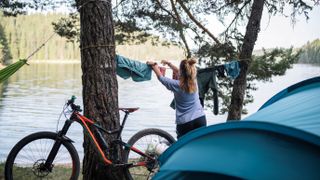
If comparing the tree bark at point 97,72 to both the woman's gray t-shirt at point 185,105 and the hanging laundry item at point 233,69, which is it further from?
the hanging laundry item at point 233,69

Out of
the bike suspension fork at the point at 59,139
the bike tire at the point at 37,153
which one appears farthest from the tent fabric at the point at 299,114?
the bike tire at the point at 37,153

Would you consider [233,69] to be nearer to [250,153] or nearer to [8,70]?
[8,70]

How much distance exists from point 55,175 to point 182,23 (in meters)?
5.70

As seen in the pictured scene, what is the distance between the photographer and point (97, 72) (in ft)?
14.2

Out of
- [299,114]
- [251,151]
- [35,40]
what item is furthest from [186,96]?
[35,40]

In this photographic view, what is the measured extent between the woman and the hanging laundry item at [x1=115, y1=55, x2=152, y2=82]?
1.31 feet

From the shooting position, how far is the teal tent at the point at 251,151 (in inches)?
83.7

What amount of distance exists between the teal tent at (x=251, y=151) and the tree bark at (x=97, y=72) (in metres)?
1.94

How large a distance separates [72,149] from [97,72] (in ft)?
2.50

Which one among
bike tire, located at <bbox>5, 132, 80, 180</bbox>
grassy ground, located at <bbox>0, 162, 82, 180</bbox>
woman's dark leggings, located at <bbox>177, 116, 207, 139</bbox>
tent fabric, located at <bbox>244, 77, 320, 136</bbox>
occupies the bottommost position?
grassy ground, located at <bbox>0, 162, 82, 180</bbox>

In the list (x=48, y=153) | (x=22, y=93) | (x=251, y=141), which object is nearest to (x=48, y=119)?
(x=22, y=93)

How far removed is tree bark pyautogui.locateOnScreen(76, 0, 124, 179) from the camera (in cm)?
433

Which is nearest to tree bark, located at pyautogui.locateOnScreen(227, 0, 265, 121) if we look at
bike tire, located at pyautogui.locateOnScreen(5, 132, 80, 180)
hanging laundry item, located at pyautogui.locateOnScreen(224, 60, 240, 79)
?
hanging laundry item, located at pyautogui.locateOnScreen(224, 60, 240, 79)

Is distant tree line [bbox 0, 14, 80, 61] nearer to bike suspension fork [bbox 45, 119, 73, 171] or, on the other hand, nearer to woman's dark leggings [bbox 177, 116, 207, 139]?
woman's dark leggings [bbox 177, 116, 207, 139]
